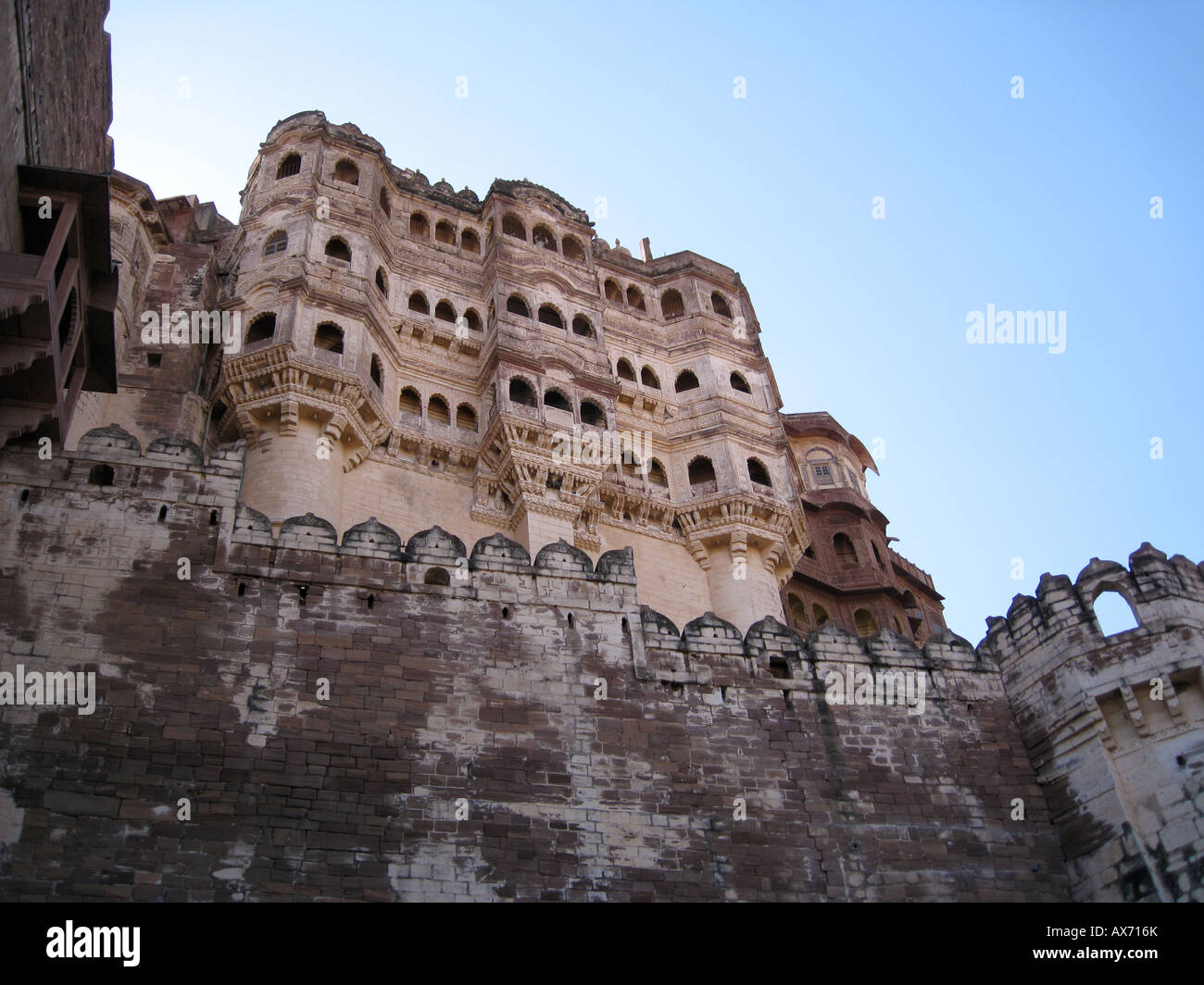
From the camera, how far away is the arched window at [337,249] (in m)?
26.7

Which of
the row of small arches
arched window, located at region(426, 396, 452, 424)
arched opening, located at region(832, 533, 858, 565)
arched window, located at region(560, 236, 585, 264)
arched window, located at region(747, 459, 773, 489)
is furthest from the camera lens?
arched opening, located at region(832, 533, 858, 565)

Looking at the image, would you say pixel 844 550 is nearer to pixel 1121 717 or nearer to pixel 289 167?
pixel 289 167

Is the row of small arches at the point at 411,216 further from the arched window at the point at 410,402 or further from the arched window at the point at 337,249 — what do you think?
the arched window at the point at 410,402

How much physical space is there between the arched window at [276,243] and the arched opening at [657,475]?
33.0ft

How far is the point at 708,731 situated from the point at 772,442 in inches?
665

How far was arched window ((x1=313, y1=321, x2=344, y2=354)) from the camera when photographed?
81.1 ft

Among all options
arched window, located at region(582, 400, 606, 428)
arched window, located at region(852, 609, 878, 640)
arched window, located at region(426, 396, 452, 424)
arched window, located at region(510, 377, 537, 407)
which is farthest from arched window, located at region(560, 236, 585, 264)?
arched window, located at region(852, 609, 878, 640)

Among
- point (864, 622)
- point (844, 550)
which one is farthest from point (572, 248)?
point (864, 622)

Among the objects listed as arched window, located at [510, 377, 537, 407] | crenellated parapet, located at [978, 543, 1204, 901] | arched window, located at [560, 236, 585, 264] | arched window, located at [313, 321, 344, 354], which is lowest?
crenellated parapet, located at [978, 543, 1204, 901]

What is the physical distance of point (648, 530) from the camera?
2734 cm

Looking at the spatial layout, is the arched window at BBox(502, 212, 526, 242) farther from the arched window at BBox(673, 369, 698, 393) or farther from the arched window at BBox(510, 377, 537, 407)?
the arched window at BBox(510, 377, 537, 407)

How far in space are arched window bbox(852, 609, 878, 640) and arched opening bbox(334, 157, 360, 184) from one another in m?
18.7

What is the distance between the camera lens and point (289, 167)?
29.0 meters

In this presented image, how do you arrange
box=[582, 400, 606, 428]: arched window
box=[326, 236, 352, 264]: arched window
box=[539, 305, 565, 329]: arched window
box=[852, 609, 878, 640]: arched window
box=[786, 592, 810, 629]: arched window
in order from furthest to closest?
box=[852, 609, 878, 640]: arched window < box=[786, 592, 810, 629]: arched window < box=[539, 305, 565, 329]: arched window < box=[582, 400, 606, 428]: arched window < box=[326, 236, 352, 264]: arched window
